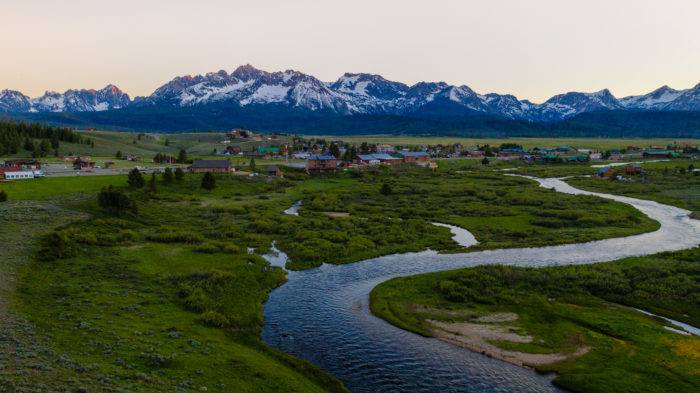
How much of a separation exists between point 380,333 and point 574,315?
1871cm

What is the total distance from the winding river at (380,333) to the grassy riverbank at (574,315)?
2033mm

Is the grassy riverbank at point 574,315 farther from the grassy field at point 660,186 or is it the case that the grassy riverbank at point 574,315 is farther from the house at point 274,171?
the house at point 274,171

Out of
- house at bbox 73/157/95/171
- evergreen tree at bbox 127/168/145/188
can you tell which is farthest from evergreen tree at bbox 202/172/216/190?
house at bbox 73/157/95/171

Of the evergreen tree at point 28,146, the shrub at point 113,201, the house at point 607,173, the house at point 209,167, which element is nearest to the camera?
the shrub at point 113,201

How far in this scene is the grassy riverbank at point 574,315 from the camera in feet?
115

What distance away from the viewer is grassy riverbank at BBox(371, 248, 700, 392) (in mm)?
35156

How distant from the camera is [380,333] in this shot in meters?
41.8

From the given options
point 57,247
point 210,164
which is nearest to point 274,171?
point 210,164

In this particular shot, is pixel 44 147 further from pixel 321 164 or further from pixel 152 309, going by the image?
pixel 152 309

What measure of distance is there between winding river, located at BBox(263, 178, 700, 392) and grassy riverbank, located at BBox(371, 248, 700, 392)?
80.0 inches

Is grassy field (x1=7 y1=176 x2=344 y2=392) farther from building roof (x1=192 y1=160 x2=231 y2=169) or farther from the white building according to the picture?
building roof (x1=192 y1=160 x2=231 y2=169)

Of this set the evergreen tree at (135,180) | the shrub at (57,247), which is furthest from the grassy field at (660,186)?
the evergreen tree at (135,180)

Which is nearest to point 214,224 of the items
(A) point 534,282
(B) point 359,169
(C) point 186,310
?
(C) point 186,310

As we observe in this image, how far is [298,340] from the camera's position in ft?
132
